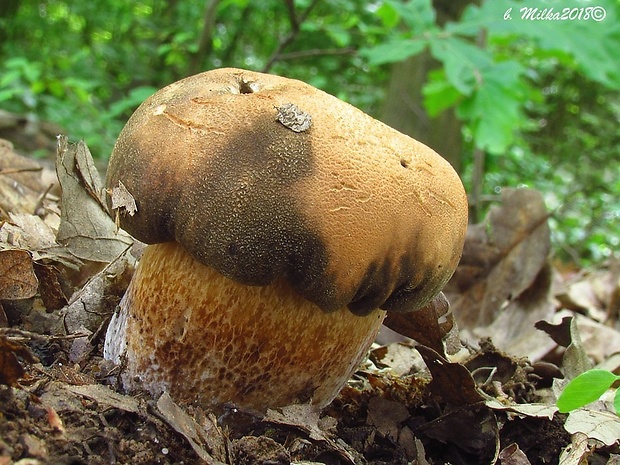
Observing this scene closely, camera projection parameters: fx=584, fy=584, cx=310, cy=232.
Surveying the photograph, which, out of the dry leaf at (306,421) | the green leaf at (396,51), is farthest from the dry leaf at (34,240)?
the green leaf at (396,51)

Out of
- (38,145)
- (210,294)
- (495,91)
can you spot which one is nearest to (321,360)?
(210,294)

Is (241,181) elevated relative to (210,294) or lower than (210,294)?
elevated

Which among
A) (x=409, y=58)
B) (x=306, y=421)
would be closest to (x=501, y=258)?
(x=306, y=421)

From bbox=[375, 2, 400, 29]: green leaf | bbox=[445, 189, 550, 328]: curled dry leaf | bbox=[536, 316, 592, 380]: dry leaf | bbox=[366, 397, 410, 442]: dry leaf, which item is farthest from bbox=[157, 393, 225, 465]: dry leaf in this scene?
bbox=[375, 2, 400, 29]: green leaf

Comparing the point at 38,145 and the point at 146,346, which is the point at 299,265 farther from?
the point at 38,145
